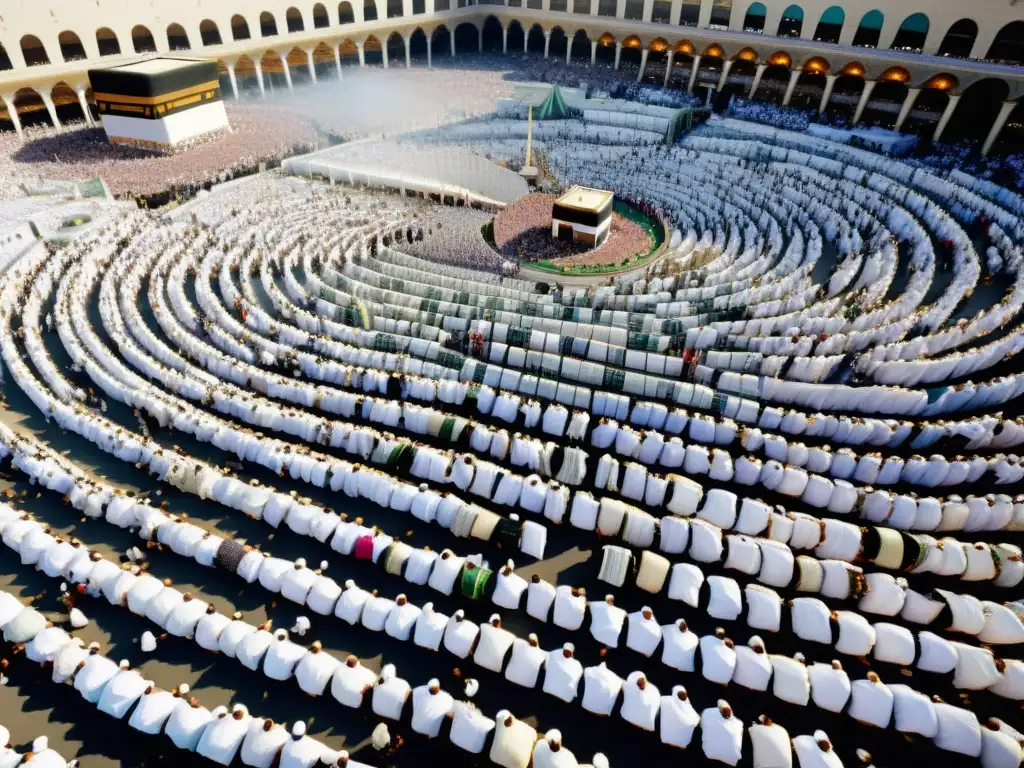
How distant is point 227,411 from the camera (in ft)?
66.2

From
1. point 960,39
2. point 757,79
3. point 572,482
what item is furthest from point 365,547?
point 960,39

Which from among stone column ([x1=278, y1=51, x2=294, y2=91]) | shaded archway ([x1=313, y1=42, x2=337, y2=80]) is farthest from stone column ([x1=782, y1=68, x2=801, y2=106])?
stone column ([x1=278, y1=51, x2=294, y2=91])

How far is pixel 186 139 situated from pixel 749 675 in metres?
53.0

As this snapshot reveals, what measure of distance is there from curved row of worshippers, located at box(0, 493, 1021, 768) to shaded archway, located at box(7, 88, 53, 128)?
53.5 metres

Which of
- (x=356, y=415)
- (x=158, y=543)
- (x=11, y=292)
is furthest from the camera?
(x=11, y=292)

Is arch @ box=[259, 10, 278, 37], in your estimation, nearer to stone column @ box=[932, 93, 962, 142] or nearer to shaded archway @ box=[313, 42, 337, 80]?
shaded archway @ box=[313, 42, 337, 80]

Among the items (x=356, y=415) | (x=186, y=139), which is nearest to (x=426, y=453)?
(x=356, y=415)

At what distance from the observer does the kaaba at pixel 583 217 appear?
3362 centimetres

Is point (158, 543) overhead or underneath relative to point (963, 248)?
underneath

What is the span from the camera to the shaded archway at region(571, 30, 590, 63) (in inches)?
2623

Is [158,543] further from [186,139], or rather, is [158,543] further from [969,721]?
[186,139]

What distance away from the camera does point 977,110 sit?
166 ft

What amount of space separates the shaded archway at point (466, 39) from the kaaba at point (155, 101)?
34324 mm

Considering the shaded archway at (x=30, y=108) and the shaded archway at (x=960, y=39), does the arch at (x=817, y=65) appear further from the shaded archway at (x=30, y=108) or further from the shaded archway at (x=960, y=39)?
the shaded archway at (x=30, y=108)
